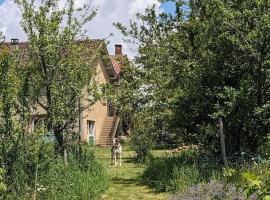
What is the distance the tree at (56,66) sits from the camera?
44.5ft

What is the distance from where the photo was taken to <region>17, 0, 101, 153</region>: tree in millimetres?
13562

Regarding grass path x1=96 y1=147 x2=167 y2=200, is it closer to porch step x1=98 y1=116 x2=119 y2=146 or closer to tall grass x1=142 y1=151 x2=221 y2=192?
tall grass x1=142 y1=151 x2=221 y2=192

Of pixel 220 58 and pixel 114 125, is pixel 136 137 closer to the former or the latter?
pixel 220 58

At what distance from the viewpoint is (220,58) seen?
1356 centimetres

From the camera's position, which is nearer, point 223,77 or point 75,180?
point 75,180

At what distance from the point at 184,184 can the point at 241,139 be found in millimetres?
2492

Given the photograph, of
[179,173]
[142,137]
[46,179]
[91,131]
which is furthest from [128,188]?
[91,131]

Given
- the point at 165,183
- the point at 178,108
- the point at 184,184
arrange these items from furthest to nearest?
the point at 178,108
the point at 165,183
the point at 184,184

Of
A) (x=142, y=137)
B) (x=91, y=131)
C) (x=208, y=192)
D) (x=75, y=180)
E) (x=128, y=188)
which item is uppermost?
(x=91, y=131)

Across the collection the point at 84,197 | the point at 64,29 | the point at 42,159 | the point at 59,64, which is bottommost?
the point at 84,197

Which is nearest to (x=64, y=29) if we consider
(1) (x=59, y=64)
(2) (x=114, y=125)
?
(1) (x=59, y=64)

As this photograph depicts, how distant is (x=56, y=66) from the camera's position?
13.8 m

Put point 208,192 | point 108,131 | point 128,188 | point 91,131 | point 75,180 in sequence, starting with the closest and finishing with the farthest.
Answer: point 208,192, point 75,180, point 128,188, point 91,131, point 108,131

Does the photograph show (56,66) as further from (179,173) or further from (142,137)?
(142,137)
